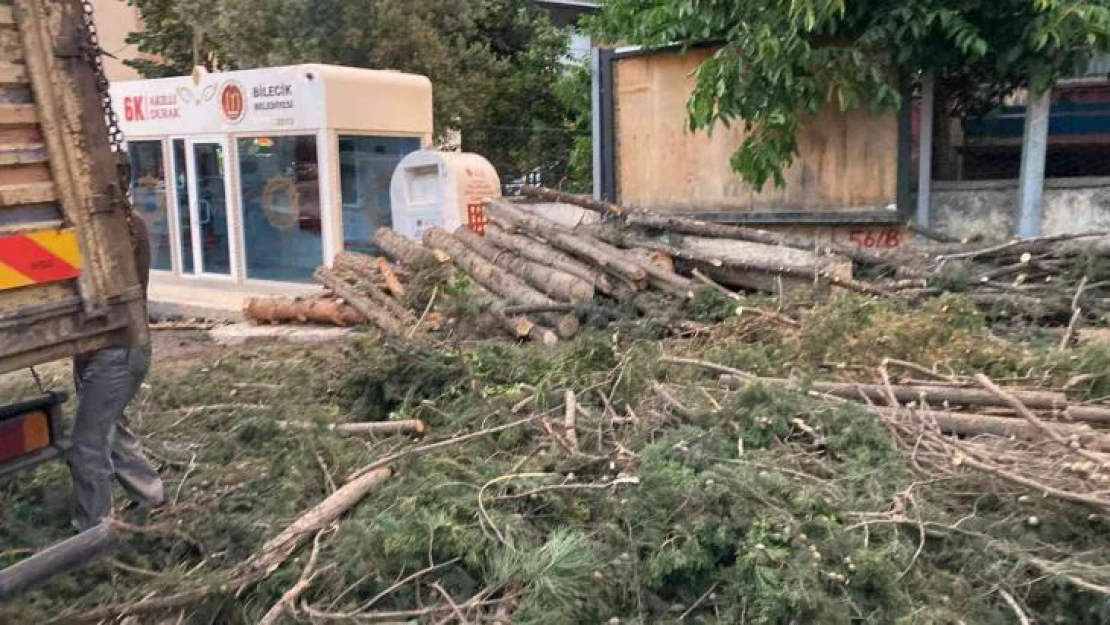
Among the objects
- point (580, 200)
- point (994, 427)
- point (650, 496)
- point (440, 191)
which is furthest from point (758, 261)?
point (440, 191)

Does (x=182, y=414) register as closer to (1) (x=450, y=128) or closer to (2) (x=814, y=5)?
(2) (x=814, y=5)

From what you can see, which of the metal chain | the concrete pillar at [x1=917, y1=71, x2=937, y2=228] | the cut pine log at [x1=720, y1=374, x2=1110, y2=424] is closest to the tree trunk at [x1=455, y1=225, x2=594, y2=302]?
the cut pine log at [x1=720, y1=374, x2=1110, y2=424]

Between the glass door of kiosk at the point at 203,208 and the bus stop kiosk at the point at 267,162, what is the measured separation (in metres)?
0.02

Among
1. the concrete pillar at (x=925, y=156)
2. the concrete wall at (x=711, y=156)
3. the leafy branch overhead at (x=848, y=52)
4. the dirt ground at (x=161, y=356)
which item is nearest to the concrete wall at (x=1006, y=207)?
the concrete pillar at (x=925, y=156)

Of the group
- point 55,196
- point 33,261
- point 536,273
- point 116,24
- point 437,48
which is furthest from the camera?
point 116,24

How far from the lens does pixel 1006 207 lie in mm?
9008

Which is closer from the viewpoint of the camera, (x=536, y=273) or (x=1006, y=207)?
(x=536, y=273)

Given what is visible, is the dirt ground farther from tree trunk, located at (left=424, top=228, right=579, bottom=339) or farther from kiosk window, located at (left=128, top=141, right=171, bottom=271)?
kiosk window, located at (left=128, top=141, right=171, bottom=271)

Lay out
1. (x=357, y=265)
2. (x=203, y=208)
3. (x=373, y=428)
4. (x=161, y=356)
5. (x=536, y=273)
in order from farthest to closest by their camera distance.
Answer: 1. (x=203, y=208)
2. (x=357, y=265)
3. (x=161, y=356)
4. (x=536, y=273)
5. (x=373, y=428)

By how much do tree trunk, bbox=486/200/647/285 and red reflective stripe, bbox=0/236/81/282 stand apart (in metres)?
5.03

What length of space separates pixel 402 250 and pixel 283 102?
3.62 meters

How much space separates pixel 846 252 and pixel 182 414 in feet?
16.5

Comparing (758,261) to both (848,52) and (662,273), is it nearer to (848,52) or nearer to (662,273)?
(662,273)

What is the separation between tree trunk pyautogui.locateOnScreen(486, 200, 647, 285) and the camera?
8.11 metres
